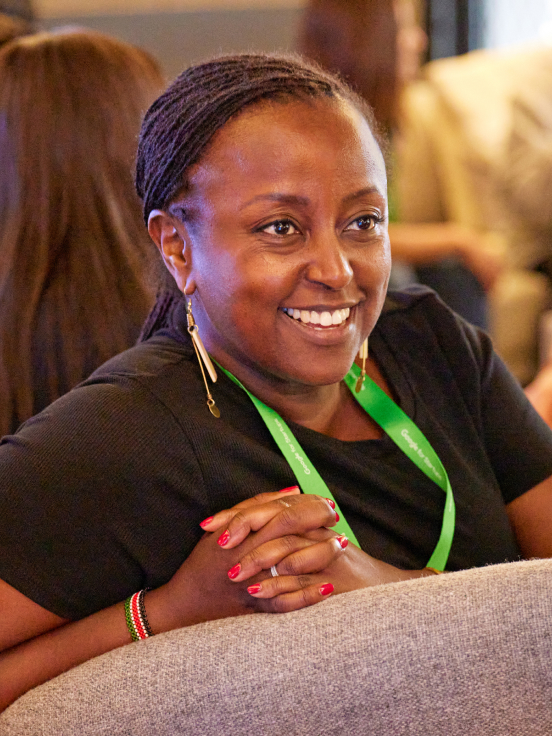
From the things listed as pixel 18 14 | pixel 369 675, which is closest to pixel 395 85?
pixel 18 14

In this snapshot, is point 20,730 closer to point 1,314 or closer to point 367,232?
point 367,232

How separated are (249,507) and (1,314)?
713mm

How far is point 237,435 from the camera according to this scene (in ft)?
3.46

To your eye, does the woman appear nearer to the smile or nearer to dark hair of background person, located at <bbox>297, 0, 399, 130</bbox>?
the smile

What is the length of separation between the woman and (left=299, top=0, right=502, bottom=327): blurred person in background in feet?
6.50

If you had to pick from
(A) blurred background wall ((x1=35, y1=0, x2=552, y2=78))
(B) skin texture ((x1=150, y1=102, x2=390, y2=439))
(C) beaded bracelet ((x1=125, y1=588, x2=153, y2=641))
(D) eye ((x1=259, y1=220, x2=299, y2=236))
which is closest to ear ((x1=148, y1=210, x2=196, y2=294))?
(B) skin texture ((x1=150, y1=102, x2=390, y2=439))

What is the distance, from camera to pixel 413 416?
1.22m

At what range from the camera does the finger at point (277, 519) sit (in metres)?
0.94

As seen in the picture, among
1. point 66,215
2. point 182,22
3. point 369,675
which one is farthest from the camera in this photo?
point 182,22

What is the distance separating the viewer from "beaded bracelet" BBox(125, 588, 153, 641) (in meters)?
0.96

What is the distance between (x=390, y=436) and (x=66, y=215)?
0.76m

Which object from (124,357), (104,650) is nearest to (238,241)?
(124,357)

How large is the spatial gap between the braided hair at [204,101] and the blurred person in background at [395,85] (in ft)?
6.52

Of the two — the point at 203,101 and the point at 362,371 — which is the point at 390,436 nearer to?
the point at 362,371
